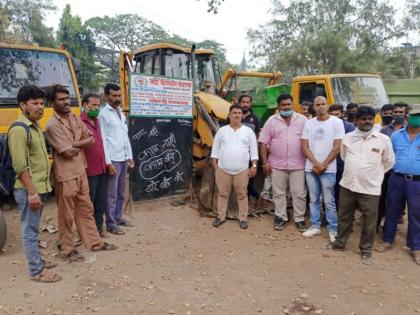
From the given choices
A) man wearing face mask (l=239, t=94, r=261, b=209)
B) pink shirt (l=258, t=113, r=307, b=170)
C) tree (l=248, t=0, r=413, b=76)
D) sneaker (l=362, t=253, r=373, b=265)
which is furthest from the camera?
tree (l=248, t=0, r=413, b=76)

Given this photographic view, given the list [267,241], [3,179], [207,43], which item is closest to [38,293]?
[3,179]

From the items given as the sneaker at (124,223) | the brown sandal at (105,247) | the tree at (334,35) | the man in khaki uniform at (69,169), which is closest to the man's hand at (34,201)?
the man in khaki uniform at (69,169)

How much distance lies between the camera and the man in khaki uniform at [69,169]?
401 cm

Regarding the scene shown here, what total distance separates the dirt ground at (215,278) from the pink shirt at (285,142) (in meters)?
0.97

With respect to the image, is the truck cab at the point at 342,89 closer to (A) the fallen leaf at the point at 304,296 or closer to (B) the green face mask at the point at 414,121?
(B) the green face mask at the point at 414,121

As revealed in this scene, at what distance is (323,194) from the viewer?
5.13 m

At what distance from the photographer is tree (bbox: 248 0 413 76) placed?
2092 centimetres

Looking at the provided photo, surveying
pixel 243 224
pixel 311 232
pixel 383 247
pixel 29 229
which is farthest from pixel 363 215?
pixel 29 229

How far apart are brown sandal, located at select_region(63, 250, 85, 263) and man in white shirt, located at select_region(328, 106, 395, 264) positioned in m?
3.18

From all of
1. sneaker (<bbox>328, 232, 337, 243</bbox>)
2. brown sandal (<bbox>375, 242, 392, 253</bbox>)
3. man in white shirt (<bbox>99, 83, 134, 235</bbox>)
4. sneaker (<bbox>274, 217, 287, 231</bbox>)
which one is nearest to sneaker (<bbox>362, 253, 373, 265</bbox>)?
brown sandal (<bbox>375, 242, 392, 253</bbox>)

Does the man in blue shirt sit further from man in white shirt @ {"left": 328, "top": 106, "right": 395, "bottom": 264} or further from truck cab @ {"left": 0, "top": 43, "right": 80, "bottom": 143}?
truck cab @ {"left": 0, "top": 43, "right": 80, "bottom": 143}

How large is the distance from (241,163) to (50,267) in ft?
9.05

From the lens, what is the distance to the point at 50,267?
411 centimetres

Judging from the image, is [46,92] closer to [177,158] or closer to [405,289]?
[177,158]
